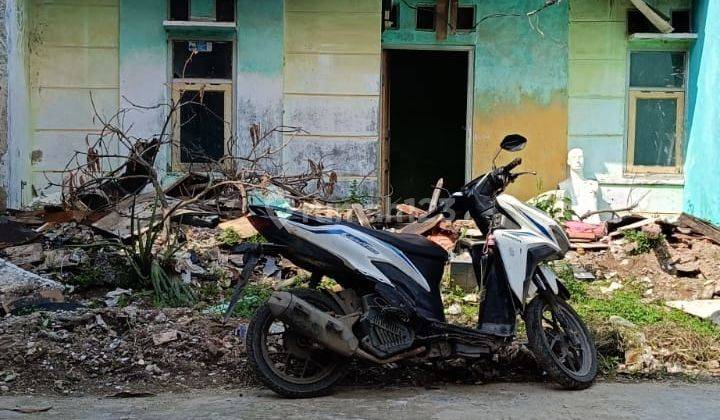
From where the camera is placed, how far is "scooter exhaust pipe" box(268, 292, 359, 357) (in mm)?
4367

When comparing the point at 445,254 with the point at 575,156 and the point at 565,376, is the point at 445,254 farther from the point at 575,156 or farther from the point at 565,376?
the point at 575,156

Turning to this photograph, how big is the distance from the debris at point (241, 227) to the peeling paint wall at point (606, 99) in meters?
Result: 4.30

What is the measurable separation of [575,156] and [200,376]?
21.4 ft

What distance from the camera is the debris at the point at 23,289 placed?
5965 millimetres

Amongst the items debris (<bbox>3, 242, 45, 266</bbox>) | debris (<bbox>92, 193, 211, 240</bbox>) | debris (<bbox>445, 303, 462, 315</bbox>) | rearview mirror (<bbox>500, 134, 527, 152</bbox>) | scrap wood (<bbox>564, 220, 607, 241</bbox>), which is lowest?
debris (<bbox>445, 303, 462, 315</bbox>)

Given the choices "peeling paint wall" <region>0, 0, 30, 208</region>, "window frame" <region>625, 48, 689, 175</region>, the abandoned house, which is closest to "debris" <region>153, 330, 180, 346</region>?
"peeling paint wall" <region>0, 0, 30, 208</region>

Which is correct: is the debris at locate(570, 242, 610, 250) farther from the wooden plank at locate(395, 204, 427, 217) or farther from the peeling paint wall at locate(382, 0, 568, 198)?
the wooden plank at locate(395, 204, 427, 217)

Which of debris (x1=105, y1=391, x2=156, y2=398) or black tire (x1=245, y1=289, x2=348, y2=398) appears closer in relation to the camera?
black tire (x1=245, y1=289, x2=348, y2=398)

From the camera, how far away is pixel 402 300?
459cm

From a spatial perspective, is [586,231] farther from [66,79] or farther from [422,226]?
[66,79]

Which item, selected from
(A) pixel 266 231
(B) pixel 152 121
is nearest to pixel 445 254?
(A) pixel 266 231

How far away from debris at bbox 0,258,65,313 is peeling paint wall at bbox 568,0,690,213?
659cm

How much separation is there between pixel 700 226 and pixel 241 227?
5053 millimetres

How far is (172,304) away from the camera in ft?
20.8
